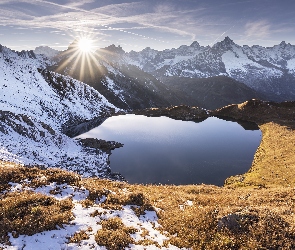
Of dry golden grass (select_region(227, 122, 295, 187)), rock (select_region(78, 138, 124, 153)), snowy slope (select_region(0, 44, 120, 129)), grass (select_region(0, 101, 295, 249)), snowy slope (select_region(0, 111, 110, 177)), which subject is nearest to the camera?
grass (select_region(0, 101, 295, 249))

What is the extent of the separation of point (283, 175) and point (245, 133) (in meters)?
36.9

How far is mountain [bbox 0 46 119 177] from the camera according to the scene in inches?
1786

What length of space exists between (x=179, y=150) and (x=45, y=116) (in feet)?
159

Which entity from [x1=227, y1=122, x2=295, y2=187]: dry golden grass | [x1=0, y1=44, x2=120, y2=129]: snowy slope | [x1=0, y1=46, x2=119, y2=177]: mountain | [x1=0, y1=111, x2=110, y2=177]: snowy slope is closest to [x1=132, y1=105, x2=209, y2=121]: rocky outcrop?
[x1=0, y1=46, x2=119, y2=177]: mountain

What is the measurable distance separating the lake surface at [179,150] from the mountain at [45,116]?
6202 mm

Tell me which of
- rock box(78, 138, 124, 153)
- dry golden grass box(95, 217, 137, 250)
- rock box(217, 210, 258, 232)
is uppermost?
rock box(217, 210, 258, 232)

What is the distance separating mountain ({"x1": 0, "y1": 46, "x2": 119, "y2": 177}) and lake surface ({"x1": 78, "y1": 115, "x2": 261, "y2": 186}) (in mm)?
6202

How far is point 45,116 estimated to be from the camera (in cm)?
8250

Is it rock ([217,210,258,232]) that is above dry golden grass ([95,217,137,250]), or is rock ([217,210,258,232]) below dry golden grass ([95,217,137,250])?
above

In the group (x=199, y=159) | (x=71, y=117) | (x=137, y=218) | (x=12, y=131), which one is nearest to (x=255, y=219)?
(x=137, y=218)

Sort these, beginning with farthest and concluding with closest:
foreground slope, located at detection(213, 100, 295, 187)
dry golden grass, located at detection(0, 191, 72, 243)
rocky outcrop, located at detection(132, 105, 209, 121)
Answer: rocky outcrop, located at detection(132, 105, 209, 121) < foreground slope, located at detection(213, 100, 295, 187) < dry golden grass, located at detection(0, 191, 72, 243)

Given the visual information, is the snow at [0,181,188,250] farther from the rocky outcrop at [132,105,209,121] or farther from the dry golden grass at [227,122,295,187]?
the rocky outcrop at [132,105,209,121]

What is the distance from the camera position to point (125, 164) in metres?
51.6

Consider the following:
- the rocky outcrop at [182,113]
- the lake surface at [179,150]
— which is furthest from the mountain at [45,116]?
the rocky outcrop at [182,113]
